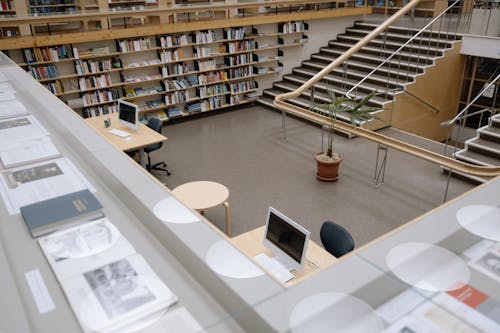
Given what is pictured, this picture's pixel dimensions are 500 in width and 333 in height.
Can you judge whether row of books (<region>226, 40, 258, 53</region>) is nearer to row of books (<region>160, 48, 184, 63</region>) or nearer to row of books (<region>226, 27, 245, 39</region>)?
row of books (<region>226, 27, 245, 39</region>)

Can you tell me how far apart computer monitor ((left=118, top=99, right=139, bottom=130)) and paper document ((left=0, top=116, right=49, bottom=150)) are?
275 cm

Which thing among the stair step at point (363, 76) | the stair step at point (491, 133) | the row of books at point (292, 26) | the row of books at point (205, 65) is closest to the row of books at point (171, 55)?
the row of books at point (205, 65)

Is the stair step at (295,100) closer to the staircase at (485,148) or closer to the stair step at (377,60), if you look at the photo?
the stair step at (377,60)

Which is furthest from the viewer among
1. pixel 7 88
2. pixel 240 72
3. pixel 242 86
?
pixel 242 86

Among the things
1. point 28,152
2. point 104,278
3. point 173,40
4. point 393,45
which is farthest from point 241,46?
point 104,278

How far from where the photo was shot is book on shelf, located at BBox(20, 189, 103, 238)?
1778 millimetres

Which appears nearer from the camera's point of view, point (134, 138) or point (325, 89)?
point (134, 138)

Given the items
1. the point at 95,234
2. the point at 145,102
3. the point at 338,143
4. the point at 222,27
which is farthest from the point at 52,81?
the point at 95,234

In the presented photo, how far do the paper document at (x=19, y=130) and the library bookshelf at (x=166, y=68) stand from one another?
4.44 metres

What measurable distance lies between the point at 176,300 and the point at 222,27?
7.73m

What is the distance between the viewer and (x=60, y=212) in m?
1.85

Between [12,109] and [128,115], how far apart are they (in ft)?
8.99

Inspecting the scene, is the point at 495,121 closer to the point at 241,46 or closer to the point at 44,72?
the point at 241,46

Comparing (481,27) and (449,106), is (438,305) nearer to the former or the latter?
(449,106)
